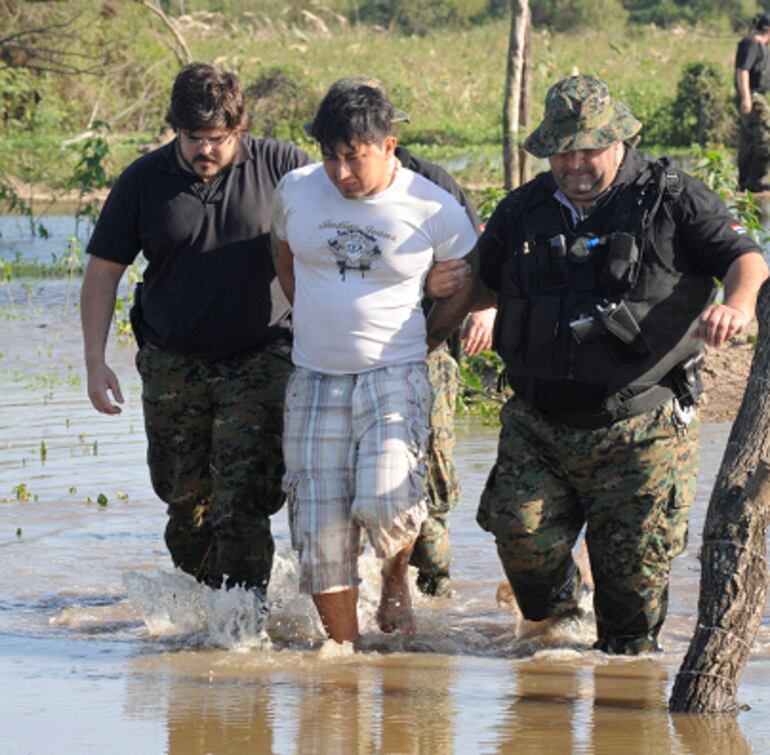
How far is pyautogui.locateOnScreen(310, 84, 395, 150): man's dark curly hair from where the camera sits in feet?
18.2

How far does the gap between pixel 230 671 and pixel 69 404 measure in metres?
5.28

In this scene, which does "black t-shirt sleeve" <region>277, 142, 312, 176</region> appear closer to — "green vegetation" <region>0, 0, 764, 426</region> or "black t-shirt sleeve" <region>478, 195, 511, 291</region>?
"black t-shirt sleeve" <region>478, 195, 511, 291</region>

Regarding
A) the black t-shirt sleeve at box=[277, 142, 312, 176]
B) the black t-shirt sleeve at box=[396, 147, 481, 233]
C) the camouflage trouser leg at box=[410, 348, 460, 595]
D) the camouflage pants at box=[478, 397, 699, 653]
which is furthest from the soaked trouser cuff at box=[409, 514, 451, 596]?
the black t-shirt sleeve at box=[277, 142, 312, 176]

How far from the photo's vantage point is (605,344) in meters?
5.50

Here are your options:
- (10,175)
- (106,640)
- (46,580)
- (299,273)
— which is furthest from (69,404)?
(10,175)

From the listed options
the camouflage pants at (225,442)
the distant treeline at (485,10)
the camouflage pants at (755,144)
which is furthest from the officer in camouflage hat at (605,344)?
the distant treeline at (485,10)

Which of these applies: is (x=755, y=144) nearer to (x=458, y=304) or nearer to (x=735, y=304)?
(x=458, y=304)

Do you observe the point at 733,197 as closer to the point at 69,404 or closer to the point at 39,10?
the point at 69,404

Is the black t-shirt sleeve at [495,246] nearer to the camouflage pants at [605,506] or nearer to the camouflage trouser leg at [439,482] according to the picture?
the camouflage pants at [605,506]

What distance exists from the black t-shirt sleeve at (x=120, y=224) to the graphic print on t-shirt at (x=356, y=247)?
869mm

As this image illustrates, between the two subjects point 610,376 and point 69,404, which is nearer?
point 610,376

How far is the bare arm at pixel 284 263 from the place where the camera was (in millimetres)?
5957

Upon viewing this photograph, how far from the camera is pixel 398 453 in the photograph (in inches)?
222


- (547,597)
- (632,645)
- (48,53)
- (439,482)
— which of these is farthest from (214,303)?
(48,53)
